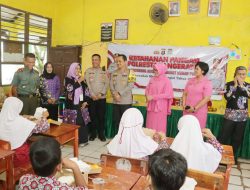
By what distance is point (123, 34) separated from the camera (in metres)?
5.32

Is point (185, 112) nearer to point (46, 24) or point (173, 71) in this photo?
point (173, 71)

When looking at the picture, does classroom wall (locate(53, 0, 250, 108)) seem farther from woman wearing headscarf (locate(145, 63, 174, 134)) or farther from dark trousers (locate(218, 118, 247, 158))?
woman wearing headscarf (locate(145, 63, 174, 134))

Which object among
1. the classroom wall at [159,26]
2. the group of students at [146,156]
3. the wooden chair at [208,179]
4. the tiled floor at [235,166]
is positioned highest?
the classroom wall at [159,26]

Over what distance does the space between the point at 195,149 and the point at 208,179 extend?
377mm

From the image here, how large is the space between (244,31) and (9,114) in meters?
3.92

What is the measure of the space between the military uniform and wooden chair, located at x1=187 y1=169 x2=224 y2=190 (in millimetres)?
3236

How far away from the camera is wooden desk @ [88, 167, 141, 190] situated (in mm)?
1698

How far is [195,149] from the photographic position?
209cm

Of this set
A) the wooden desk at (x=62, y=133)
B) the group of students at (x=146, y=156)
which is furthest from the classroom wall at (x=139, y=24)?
the group of students at (x=146, y=156)

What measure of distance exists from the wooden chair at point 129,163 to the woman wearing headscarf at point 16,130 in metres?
0.92

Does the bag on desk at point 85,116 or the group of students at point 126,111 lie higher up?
the group of students at point 126,111

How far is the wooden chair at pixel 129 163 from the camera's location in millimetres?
2018

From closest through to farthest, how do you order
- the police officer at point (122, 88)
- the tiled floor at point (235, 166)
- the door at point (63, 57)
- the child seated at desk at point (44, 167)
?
the child seated at desk at point (44, 167) < the tiled floor at point (235, 166) < the police officer at point (122, 88) < the door at point (63, 57)

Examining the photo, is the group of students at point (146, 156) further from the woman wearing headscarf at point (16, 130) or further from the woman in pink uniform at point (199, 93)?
the woman in pink uniform at point (199, 93)
